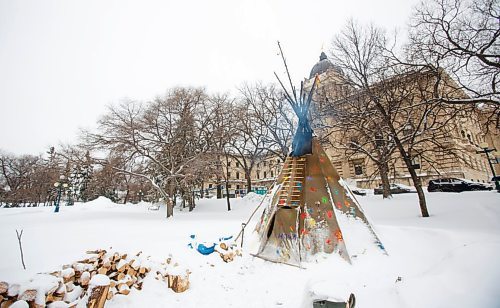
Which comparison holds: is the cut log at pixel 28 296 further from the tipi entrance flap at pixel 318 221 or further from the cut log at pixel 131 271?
the tipi entrance flap at pixel 318 221

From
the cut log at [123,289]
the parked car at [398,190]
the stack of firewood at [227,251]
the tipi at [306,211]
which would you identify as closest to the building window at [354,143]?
the tipi at [306,211]

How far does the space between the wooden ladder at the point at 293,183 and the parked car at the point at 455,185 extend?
21.4 m

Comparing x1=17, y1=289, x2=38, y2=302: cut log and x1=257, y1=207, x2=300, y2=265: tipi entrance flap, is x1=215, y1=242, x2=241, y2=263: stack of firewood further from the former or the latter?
x1=17, y1=289, x2=38, y2=302: cut log

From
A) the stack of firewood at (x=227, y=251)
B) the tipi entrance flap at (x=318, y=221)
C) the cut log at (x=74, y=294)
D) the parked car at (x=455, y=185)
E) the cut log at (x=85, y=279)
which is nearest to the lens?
the cut log at (x=74, y=294)

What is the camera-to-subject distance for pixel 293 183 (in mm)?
7164

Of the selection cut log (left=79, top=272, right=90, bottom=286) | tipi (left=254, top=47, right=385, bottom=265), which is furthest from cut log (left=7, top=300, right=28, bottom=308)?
Result: tipi (left=254, top=47, right=385, bottom=265)

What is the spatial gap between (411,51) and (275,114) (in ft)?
39.3

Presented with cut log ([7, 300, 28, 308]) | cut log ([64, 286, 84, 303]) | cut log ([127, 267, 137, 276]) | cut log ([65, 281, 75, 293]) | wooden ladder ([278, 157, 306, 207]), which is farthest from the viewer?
wooden ladder ([278, 157, 306, 207])

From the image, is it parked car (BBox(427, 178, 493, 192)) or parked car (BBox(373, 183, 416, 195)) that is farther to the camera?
parked car (BBox(373, 183, 416, 195))

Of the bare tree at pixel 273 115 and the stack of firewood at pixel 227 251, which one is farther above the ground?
Result: the bare tree at pixel 273 115

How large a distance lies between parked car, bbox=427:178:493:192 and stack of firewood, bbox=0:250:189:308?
2525 centimetres

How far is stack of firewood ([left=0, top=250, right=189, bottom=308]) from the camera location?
10.8 feet

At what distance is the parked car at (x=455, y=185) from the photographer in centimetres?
1968

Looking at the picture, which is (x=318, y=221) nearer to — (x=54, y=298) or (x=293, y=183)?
(x=293, y=183)
